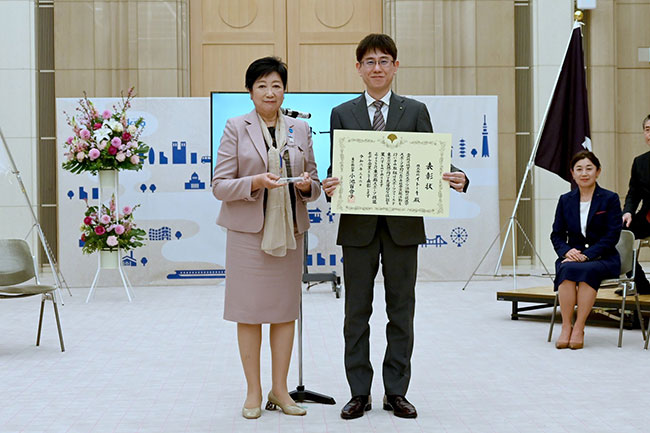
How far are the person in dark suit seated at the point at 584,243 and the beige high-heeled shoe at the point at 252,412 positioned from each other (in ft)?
9.00

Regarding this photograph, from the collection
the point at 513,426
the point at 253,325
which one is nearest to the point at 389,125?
the point at 253,325

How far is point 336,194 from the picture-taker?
13.5ft

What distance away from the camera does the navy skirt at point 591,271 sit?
6254 mm

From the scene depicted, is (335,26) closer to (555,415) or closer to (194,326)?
(194,326)

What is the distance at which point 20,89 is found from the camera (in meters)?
12.4

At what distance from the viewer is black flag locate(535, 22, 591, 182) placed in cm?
1016

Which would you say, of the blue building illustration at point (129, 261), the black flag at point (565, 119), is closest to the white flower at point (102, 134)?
the blue building illustration at point (129, 261)

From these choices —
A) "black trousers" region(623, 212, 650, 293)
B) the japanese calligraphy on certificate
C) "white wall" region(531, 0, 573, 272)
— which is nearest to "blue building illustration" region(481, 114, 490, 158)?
"white wall" region(531, 0, 573, 272)

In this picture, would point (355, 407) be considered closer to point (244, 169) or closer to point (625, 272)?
point (244, 169)

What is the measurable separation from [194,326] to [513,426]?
392 centimetres

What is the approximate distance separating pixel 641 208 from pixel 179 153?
18.3 ft

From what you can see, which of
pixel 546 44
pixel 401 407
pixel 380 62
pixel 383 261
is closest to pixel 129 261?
pixel 546 44

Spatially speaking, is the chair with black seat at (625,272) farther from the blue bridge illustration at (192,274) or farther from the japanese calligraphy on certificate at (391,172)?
the blue bridge illustration at (192,274)

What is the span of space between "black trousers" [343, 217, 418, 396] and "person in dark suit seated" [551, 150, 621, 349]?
2317 mm
